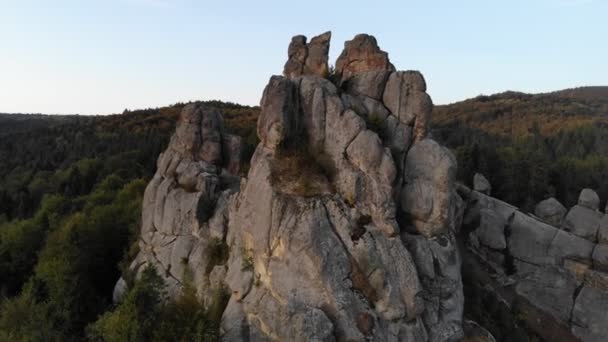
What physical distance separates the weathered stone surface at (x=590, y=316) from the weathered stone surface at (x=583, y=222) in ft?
19.5

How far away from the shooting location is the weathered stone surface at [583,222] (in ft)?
129

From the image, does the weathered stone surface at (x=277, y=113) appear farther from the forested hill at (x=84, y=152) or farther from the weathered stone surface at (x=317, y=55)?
the forested hill at (x=84, y=152)

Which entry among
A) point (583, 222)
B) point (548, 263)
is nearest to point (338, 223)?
point (548, 263)

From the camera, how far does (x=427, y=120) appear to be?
22.8 m

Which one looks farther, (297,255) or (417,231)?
(417,231)

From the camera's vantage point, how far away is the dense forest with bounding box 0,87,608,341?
22.7 m

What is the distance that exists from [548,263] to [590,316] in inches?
206

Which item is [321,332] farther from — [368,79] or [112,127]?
[112,127]

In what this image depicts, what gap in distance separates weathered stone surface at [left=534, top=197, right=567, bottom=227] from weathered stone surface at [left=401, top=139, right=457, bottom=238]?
2917 centimetres

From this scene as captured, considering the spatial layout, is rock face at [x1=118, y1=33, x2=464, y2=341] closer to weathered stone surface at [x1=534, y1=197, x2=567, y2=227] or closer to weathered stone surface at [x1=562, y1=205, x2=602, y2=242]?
weathered stone surface at [x1=562, y1=205, x2=602, y2=242]

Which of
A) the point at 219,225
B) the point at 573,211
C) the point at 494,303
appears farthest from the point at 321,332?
the point at 573,211

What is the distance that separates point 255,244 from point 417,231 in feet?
28.4

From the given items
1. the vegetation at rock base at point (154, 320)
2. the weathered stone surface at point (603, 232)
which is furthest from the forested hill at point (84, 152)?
the weathered stone surface at point (603, 232)

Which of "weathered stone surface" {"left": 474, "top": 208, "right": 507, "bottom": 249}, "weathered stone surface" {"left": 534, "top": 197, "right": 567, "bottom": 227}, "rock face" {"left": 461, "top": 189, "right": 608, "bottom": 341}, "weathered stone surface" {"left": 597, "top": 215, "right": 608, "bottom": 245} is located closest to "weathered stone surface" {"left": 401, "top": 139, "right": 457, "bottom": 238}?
"rock face" {"left": 461, "top": 189, "right": 608, "bottom": 341}
